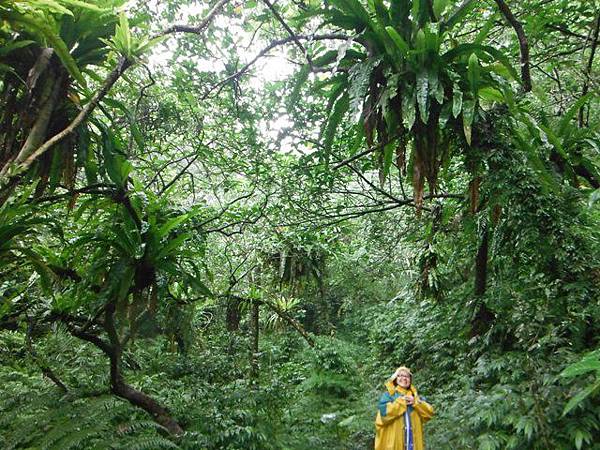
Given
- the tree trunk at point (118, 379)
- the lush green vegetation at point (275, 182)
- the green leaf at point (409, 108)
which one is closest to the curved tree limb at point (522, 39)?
the lush green vegetation at point (275, 182)

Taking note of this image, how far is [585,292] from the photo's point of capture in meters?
2.38

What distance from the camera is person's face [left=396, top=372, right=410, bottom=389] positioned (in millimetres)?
3559

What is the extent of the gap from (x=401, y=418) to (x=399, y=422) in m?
0.04

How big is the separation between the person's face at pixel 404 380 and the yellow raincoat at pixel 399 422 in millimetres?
30

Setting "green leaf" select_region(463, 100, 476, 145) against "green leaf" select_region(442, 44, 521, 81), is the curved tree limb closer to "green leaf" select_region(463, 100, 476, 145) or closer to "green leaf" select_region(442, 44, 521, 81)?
"green leaf" select_region(442, 44, 521, 81)

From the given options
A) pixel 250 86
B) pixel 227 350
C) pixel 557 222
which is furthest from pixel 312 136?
pixel 227 350

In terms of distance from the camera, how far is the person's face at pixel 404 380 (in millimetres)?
3559

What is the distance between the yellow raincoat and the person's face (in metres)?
0.03

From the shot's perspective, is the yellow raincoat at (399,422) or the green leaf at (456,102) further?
the yellow raincoat at (399,422)

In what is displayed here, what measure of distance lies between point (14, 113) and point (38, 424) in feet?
6.28

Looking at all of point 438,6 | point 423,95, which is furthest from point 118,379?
point 438,6

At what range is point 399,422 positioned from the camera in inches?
136

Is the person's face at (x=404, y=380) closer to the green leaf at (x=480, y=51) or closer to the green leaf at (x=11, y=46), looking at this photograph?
the green leaf at (x=480, y=51)

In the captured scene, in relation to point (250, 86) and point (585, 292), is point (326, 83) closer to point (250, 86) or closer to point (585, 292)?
point (250, 86)
